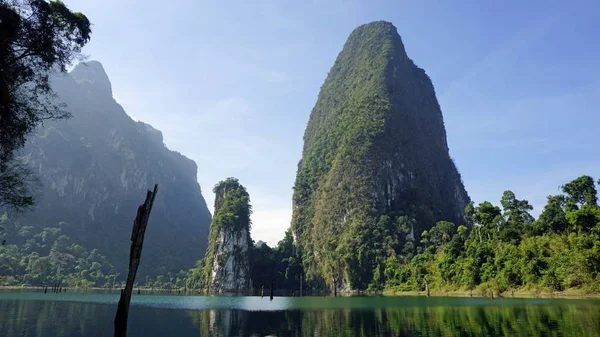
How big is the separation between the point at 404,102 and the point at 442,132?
30.3 metres

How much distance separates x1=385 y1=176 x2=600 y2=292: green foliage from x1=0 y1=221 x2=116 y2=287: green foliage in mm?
104831

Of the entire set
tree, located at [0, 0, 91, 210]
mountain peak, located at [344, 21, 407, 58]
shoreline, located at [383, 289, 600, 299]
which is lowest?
shoreline, located at [383, 289, 600, 299]

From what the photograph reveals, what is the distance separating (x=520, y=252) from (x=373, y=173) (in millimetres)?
68799

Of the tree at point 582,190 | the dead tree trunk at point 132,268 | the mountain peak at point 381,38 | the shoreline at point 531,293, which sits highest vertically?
the mountain peak at point 381,38

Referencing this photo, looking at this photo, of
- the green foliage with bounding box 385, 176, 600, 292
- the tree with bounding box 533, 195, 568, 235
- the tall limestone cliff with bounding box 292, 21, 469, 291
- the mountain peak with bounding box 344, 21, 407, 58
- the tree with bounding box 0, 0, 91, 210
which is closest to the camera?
the tree with bounding box 0, 0, 91, 210

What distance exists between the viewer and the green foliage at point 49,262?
119 meters

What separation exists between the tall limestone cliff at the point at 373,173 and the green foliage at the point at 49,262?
248 feet

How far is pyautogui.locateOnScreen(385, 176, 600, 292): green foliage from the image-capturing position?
5166cm

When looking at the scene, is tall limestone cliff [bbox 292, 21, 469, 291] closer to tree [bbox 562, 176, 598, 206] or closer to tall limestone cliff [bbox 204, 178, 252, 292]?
tall limestone cliff [bbox 204, 178, 252, 292]

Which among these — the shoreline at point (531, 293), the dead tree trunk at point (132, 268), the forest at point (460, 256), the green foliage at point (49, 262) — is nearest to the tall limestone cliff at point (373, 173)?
the forest at point (460, 256)

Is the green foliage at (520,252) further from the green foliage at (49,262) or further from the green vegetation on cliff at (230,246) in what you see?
the green foliage at (49,262)

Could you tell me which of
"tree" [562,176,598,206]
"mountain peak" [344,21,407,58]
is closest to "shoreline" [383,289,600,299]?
"tree" [562,176,598,206]

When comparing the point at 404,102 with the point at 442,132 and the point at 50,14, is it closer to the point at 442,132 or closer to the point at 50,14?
the point at 442,132

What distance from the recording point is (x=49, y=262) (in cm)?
13050
